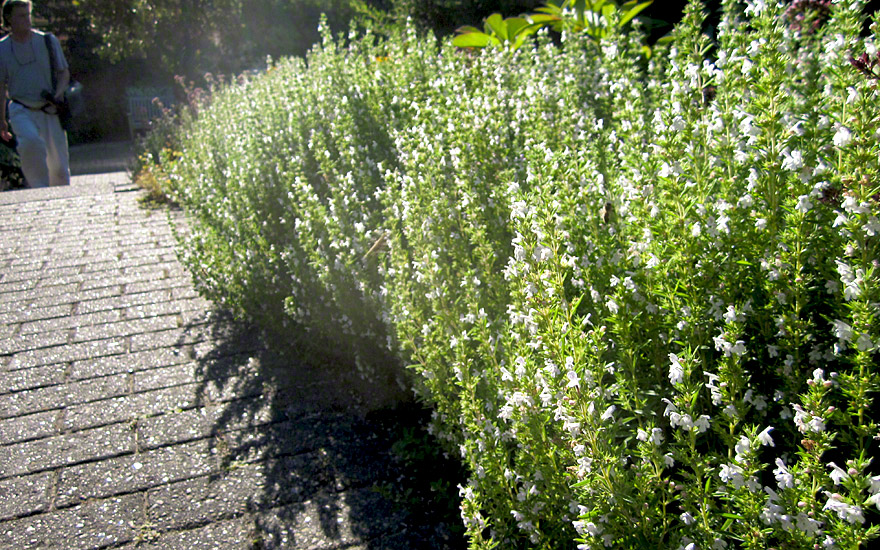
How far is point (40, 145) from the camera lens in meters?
9.05

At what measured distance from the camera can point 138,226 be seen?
7238 millimetres

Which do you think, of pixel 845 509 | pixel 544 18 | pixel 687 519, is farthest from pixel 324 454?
pixel 544 18

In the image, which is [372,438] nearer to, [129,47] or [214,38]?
[129,47]

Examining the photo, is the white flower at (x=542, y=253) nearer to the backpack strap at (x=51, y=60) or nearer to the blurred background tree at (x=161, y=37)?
the backpack strap at (x=51, y=60)

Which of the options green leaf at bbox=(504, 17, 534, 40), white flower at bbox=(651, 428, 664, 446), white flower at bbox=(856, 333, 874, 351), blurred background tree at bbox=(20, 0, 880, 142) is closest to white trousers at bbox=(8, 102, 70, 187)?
green leaf at bbox=(504, 17, 534, 40)

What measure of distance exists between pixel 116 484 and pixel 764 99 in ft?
9.93

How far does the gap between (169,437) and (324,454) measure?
0.82m

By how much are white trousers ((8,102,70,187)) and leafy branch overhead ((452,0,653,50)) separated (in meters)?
6.08

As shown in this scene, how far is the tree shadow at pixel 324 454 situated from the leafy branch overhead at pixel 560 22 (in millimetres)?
2663

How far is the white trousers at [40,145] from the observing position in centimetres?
874

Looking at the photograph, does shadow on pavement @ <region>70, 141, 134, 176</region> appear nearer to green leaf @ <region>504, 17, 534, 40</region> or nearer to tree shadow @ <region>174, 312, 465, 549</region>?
green leaf @ <region>504, 17, 534, 40</region>

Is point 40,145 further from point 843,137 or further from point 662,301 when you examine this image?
point 843,137

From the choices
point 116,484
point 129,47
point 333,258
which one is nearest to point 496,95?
point 333,258

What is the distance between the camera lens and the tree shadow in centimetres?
274
